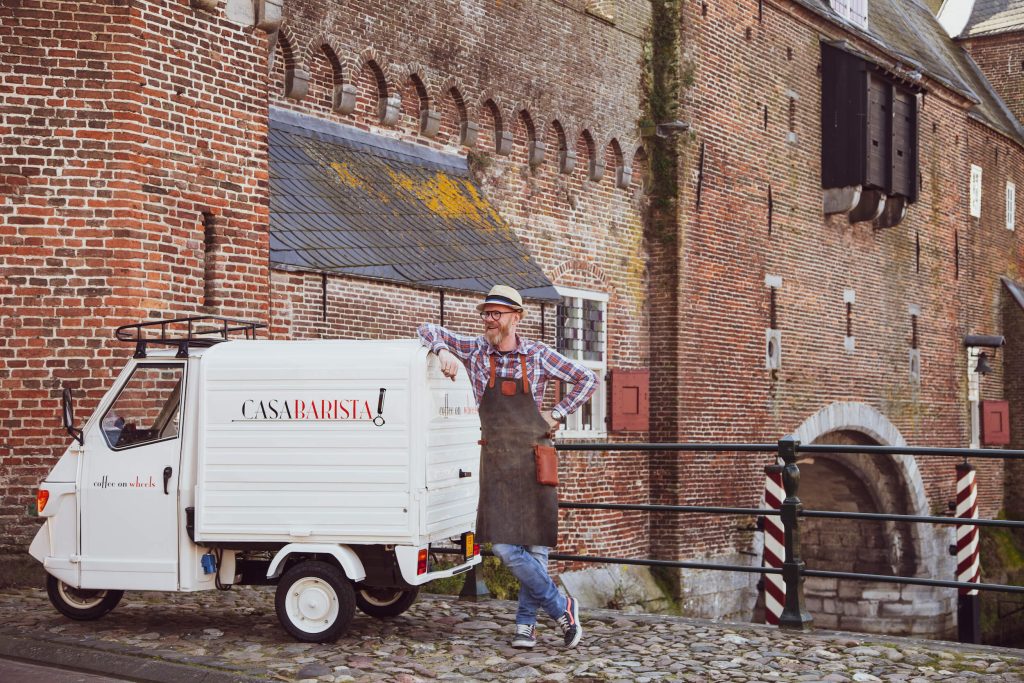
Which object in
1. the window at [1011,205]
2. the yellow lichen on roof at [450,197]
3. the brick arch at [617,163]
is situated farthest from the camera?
the window at [1011,205]

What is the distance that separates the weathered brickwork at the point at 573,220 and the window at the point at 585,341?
197 mm

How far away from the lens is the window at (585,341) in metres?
15.5

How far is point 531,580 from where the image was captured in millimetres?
6746

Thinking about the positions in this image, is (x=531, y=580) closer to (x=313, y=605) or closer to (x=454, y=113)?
(x=313, y=605)

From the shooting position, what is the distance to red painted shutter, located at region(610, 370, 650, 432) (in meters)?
16.1

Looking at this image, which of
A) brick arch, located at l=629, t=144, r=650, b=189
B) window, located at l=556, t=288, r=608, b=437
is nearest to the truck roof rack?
window, located at l=556, t=288, r=608, b=437

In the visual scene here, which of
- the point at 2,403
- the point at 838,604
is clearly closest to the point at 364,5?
the point at 2,403

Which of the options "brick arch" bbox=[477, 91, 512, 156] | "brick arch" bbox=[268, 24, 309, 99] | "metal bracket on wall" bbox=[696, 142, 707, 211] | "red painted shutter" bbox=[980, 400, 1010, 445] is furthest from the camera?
"red painted shutter" bbox=[980, 400, 1010, 445]

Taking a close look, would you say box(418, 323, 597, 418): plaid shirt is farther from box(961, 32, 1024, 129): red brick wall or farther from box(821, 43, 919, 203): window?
box(961, 32, 1024, 129): red brick wall

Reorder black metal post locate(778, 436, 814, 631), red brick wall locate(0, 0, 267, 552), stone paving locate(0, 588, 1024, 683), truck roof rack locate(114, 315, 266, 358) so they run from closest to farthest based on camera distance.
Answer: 1. stone paving locate(0, 588, 1024, 683)
2. truck roof rack locate(114, 315, 266, 358)
3. black metal post locate(778, 436, 814, 631)
4. red brick wall locate(0, 0, 267, 552)

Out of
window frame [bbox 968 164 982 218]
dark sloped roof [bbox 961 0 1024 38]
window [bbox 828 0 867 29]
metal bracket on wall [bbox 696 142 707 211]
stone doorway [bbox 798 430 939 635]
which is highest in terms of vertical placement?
dark sloped roof [bbox 961 0 1024 38]

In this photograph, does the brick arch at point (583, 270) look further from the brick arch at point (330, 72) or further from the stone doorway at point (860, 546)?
the stone doorway at point (860, 546)

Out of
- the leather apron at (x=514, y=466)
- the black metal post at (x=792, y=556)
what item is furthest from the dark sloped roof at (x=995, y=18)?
the leather apron at (x=514, y=466)

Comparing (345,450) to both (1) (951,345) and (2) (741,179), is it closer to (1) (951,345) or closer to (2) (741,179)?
(2) (741,179)
